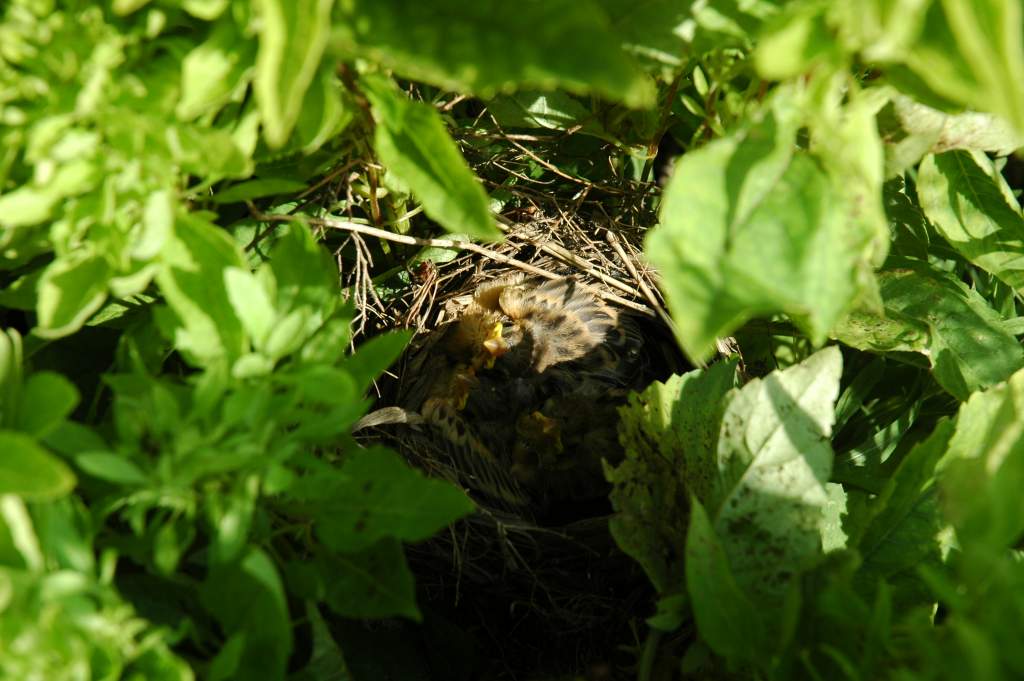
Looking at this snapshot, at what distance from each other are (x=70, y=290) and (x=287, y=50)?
28 cm

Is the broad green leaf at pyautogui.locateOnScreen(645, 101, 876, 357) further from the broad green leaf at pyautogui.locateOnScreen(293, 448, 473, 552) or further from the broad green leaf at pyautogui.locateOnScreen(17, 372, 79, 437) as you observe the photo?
the broad green leaf at pyautogui.locateOnScreen(17, 372, 79, 437)

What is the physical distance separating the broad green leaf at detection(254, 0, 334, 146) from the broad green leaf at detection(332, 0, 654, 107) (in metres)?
0.05

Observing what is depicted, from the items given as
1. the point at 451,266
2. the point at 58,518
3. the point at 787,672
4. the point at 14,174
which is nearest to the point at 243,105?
the point at 14,174

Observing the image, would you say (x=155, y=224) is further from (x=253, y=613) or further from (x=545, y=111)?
(x=545, y=111)

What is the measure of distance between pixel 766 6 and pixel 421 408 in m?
0.75

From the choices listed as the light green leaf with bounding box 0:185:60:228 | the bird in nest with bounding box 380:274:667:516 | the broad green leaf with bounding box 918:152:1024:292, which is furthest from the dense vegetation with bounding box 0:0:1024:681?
the bird in nest with bounding box 380:274:667:516

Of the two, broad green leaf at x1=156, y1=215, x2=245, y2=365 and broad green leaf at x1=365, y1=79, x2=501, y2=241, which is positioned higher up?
broad green leaf at x1=365, y1=79, x2=501, y2=241

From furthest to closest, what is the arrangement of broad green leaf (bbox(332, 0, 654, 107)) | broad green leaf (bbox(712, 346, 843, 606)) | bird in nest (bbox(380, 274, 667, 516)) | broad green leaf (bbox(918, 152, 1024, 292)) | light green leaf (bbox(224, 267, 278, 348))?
1. bird in nest (bbox(380, 274, 667, 516))
2. broad green leaf (bbox(918, 152, 1024, 292))
3. broad green leaf (bbox(712, 346, 843, 606))
4. light green leaf (bbox(224, 267, 278, 348))
5. broad green leaf (bbox(332, 0, 654, 107))

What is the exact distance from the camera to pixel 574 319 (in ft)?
4.42

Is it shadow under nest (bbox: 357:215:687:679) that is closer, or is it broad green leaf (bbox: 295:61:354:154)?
broad green leaf (bbox: 295:61:354:154)

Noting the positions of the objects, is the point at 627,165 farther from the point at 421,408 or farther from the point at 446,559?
the point at 446,559

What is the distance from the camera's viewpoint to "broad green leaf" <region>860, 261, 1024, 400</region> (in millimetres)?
1047

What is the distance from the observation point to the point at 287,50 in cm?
56

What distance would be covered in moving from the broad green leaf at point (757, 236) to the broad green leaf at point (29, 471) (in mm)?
420
